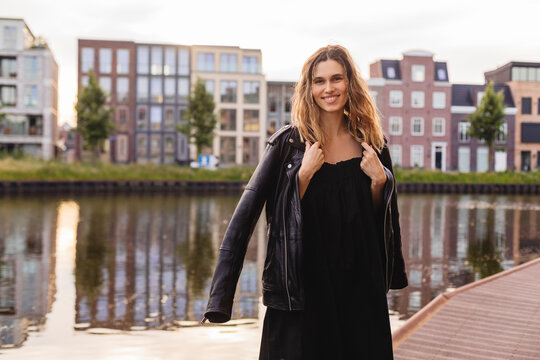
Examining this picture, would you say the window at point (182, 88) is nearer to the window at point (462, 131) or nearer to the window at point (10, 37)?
the window at point (10, 37)

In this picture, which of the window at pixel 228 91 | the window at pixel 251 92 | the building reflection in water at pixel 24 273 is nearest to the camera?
the building reflection in water at pixel 24 273

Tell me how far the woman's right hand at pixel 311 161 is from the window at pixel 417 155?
5746 centimetres

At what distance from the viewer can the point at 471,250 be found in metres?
14.3

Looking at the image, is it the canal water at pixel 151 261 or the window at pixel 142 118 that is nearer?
the canal water at pixel 151 261

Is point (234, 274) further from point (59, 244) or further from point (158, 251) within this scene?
point (59, 244)

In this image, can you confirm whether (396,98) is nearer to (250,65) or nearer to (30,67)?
(250,65)

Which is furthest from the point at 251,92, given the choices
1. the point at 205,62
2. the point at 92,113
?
the point at 92,113

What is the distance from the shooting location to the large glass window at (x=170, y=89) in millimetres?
60438

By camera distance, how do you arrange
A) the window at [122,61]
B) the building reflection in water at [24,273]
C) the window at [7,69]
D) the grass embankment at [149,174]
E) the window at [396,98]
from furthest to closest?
the window at [122,61] → the window at [396,98] → the window at [7,69] → the grass embankment at [149,174] → the building reflection in water at [24,273]

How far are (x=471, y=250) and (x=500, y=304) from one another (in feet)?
25.4

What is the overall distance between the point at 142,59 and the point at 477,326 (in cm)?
5765

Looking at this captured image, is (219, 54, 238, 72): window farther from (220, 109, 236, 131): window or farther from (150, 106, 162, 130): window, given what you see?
(150, 106, 162, 130): window

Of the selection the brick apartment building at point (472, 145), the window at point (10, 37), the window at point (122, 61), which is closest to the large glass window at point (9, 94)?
the window at point (10, 37)

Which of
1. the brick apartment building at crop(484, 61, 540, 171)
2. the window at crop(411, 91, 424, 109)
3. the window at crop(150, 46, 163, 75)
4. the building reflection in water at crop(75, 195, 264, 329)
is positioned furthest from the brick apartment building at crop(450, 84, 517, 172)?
the building reflection in water at crop(75, 195, 264, 329)
